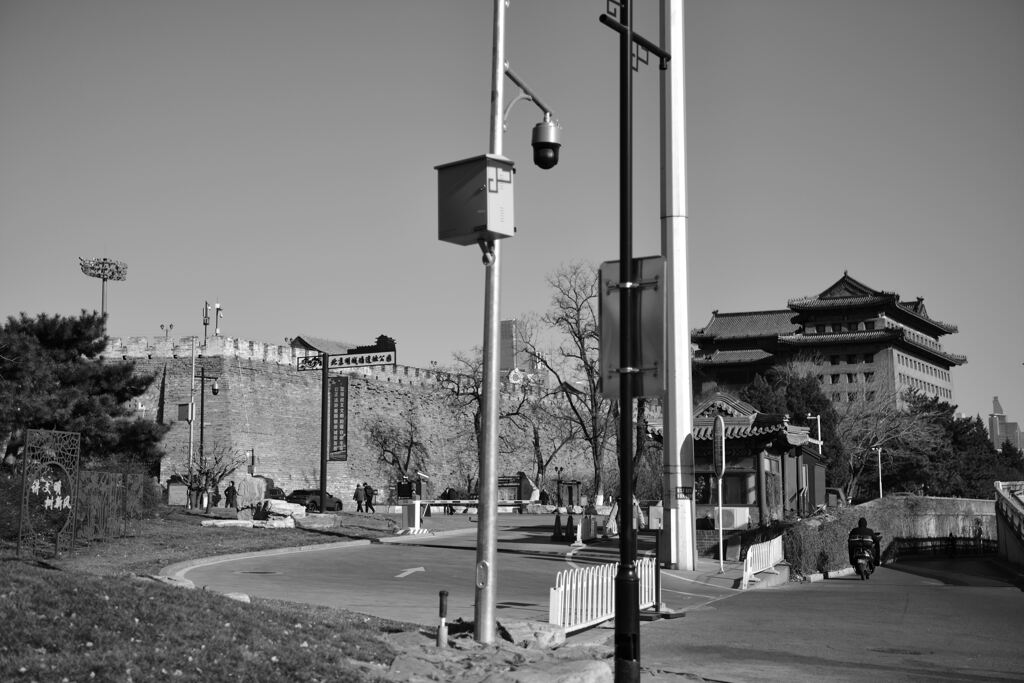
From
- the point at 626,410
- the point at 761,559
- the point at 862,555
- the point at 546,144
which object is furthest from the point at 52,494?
the point at 862,555

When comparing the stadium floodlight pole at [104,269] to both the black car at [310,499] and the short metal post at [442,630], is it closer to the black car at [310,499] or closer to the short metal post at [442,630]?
the black car at [310,499]

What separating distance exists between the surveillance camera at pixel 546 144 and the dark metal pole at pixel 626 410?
65.9 inches

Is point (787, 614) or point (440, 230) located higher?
point (440, 230)

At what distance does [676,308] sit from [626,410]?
45.4 ft

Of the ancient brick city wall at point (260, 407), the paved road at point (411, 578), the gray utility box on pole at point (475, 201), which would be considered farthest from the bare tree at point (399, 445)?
the gray utility box on pole at point (475, 201)

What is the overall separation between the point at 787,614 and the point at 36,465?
498 inches

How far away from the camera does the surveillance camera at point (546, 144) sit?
1033 centimetres

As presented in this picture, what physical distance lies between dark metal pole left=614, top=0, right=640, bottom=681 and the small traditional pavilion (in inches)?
711

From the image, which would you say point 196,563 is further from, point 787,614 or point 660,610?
point 787,614

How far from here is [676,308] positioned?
846 inches

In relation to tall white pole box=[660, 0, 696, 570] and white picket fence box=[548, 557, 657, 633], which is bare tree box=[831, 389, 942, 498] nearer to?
tall white pole box=[660, 0, 696, 570]

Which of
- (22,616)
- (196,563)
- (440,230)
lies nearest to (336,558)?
(196,563)

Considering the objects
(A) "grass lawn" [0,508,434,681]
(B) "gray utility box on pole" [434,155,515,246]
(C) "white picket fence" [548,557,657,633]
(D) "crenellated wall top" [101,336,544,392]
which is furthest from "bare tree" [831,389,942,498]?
(A) "grass lawn" [0,508,434,681]

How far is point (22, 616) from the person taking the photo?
286 inches
